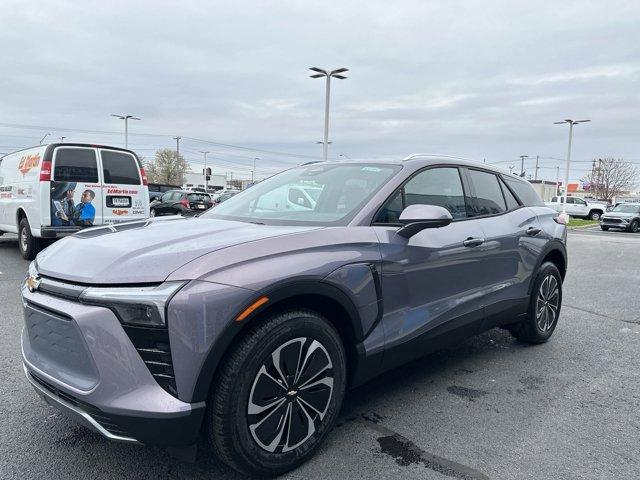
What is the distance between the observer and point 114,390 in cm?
212

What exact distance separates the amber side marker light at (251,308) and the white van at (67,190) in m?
7.41

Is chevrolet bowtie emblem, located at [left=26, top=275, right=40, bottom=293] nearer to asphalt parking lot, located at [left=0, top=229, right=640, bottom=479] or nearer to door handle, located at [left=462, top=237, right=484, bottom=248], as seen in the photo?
asphalt parking lot, located at [left=0, top=229, right=640, bottom=479]

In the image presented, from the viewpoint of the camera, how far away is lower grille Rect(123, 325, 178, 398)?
2.09 meters

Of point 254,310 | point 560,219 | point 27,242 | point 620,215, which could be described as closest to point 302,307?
point 254,310

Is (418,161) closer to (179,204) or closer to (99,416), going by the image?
(99,416)

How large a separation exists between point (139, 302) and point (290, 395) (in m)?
0.88

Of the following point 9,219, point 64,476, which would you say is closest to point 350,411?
point 64,476

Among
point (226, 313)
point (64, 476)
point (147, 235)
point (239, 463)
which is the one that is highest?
point (147, 235)

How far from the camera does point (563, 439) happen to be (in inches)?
118

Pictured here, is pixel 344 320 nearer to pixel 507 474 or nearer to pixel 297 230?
pixel 297 230

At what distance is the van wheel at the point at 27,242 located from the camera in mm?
8828

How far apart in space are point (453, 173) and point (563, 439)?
6.42 feet

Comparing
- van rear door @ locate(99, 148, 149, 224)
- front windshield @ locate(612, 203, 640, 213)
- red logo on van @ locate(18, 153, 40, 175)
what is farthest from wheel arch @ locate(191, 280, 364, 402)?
front windshield @ locate(612, 203, 640, 213)

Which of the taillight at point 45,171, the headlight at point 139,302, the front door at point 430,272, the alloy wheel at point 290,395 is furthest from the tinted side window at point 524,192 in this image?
the taillight at point 45,171
